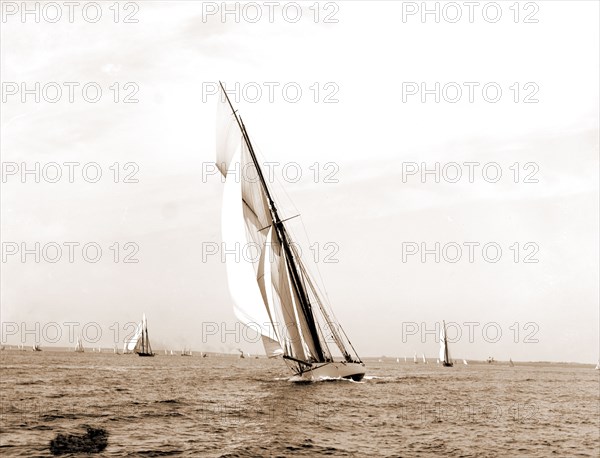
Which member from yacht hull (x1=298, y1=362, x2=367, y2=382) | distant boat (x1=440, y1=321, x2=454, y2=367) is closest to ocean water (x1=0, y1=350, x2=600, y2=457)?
yacht hull (x1=298, y1=362, x2=367, y2=382)

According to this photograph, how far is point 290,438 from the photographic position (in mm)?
31719

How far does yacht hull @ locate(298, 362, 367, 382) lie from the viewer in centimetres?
5725

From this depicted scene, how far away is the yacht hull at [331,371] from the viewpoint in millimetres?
57250

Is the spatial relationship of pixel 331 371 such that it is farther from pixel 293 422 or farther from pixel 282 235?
pixel 293 422

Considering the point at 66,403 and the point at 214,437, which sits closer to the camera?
the point at 214,437

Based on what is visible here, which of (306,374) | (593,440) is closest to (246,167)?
(306,374)

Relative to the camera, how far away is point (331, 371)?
5834cm

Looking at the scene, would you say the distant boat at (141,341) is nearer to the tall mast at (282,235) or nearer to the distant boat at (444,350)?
the distant boat at (444,350)

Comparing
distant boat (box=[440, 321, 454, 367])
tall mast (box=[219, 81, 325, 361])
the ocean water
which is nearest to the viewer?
the ocean water

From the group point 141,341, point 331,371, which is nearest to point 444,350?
point 141,341

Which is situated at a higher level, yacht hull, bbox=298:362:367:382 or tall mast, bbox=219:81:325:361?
tall mast, bbox=219:81:325:361

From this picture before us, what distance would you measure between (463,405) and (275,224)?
19.8m

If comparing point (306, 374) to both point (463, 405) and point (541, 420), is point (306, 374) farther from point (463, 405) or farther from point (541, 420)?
point (541, 420)

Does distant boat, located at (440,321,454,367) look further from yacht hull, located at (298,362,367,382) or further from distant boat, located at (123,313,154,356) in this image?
yacht hull, located at (298,362,367,382)
